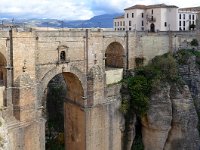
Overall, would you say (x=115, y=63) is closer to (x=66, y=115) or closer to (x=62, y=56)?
(x=66, y=115)

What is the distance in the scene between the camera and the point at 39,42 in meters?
22.3

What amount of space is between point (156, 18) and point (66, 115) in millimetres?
22160

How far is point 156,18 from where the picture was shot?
4500 centimetres

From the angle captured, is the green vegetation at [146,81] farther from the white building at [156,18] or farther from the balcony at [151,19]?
the balcony at [151,19]

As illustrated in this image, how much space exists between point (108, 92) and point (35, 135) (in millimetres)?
7775

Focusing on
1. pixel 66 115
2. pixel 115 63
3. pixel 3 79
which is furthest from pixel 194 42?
pixel 3 79

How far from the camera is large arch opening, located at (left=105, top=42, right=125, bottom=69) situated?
30656mm

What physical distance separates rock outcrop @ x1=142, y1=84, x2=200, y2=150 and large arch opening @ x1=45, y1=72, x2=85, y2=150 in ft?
20.3

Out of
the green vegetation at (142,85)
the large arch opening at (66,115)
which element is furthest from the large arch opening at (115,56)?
the large arch opening at (66,115)

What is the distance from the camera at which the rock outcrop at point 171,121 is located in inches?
1151

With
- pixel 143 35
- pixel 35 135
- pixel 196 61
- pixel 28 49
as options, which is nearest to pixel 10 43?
pixel 28 49

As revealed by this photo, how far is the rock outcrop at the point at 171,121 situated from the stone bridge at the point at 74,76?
2.77 m

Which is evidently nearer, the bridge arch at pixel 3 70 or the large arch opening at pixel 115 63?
the bridge arch at pixel 3 70

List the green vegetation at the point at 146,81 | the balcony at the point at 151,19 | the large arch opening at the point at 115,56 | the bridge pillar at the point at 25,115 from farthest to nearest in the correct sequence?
the balcony at the point at 151,19, the large arch opening at the point at 115,56, the green vegetation at the point at 146,81, the bridge pillar at the point at 25,115
